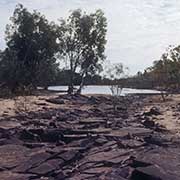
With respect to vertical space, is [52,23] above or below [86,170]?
above

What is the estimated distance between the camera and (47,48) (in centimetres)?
5034

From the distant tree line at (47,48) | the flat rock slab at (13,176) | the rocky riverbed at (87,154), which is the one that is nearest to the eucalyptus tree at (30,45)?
the distant tree line at (47,48)

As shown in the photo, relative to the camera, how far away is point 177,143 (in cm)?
1431

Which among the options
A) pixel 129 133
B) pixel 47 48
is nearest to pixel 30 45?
pixel 47 48

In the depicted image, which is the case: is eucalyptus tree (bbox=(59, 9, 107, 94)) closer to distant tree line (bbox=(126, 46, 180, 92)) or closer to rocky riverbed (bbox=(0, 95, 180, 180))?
distant tree line (bbox=(126, 46, 180, 92))

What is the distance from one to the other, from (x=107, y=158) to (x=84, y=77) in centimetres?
4174

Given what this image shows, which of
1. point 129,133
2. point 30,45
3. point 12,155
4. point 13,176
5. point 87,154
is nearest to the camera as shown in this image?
point 13,176

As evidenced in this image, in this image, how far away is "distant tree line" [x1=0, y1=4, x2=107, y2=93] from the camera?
158ft

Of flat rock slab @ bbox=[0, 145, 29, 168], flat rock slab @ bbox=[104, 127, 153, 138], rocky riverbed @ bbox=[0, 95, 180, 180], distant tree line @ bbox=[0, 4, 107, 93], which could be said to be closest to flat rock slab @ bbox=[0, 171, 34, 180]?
rocky riverbed @ bbox=[0, 95, 180, 180]

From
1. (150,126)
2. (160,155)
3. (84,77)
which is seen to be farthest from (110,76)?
(160,155)

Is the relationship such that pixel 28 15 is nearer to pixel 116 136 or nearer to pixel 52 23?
pixel 52 23

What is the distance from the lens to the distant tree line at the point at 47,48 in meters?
48.2

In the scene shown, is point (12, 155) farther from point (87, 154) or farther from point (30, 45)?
point (30, 45)

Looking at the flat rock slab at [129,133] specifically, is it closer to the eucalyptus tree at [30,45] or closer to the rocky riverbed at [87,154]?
the rocky riverbed at [87,154]
